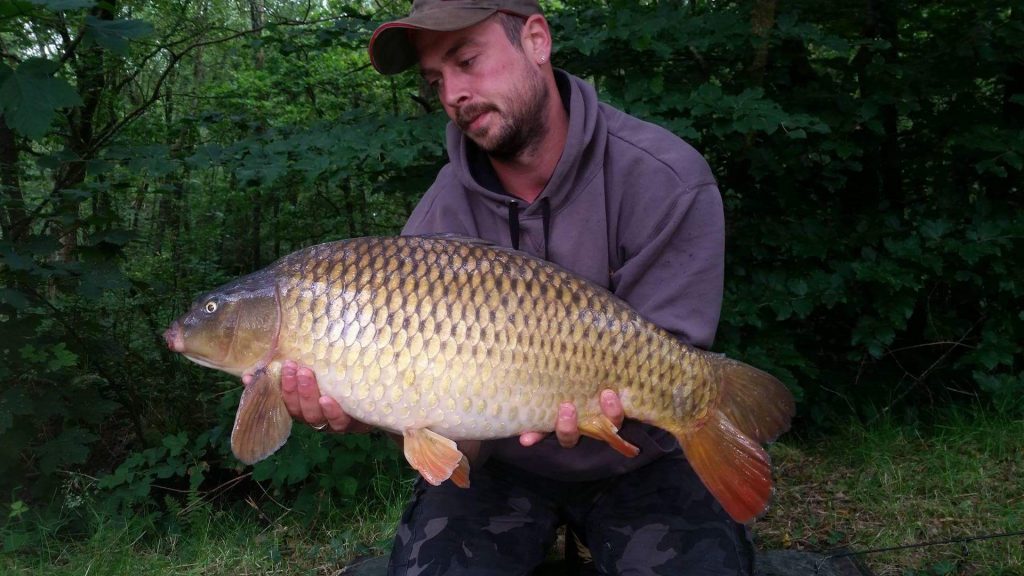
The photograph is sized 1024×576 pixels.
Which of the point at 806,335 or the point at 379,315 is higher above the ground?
the point at 379,315

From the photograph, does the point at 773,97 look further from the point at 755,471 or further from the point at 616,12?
the point at 755,471

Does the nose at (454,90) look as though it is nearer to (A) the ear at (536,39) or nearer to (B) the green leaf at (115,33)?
(A) the ear at (536,39)

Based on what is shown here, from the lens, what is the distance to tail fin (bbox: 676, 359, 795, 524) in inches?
53.9

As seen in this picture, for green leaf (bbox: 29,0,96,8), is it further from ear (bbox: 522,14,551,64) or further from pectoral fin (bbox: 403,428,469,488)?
pectoral fin (bbox: 403,428,469,488)

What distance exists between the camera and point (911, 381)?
10.9 feet

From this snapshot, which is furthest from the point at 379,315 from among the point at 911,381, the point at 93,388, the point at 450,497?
the point at 911,381

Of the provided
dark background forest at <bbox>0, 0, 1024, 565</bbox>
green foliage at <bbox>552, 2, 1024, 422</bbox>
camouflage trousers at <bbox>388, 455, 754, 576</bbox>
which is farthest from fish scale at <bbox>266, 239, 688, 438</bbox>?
green foliage at <bbox>552, 2, 1024, 422</bbox>

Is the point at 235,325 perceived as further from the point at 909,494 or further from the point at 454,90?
the point at 909,494

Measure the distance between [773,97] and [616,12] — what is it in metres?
0.71

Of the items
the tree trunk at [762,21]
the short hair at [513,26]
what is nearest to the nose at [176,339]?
the short hair at [513,26]

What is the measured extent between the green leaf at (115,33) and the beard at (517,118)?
39.4 inches

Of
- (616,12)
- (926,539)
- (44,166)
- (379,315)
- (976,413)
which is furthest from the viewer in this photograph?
(976,413)

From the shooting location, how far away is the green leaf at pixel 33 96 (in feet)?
6.49

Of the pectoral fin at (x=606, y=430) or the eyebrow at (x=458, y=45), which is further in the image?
the eyebrow at (x=458, y=45)
